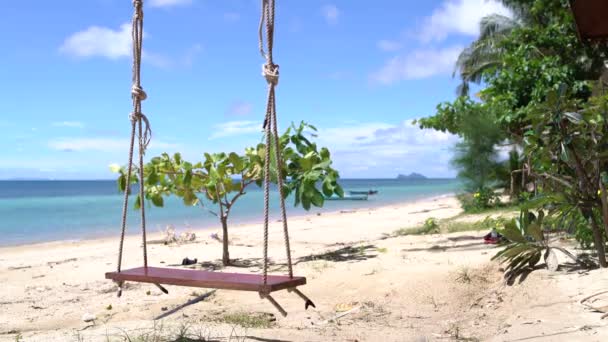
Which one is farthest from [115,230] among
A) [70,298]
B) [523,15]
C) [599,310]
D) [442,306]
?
[599,310]

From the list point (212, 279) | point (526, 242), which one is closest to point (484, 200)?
point (526, 242)

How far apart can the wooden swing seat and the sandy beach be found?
272mm

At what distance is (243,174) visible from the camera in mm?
7652

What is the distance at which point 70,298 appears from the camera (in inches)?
248

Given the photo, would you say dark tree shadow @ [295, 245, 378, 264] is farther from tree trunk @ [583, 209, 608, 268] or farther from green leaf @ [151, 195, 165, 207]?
tree trunk @ [583, 209, 608, 268]

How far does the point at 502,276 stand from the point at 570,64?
7.13 metres

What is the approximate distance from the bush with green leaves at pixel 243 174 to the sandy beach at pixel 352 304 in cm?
93

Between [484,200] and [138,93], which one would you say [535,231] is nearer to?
[138,93]

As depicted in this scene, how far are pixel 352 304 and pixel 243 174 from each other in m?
2.86

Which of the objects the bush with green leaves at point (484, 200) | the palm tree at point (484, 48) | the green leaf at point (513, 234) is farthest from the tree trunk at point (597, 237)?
the palm tree at point (484, 48)

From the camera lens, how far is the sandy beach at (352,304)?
13.4 ft

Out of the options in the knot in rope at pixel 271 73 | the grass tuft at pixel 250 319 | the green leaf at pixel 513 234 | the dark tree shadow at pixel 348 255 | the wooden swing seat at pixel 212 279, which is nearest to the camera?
the wooden swing seat at pixel 212 279

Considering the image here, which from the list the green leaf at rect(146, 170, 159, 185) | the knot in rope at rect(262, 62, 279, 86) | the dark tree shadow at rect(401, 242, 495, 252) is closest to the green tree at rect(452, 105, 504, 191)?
the dark tree shadow at rect(401, 242, 495, 252)

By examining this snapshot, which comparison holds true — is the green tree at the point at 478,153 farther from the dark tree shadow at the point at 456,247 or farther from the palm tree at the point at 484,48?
the dark tree shadow at the point at 456,247
